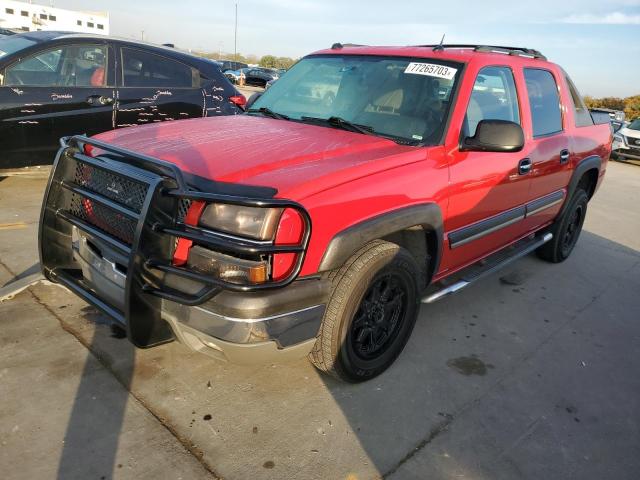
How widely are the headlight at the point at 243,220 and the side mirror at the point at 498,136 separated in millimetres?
1547

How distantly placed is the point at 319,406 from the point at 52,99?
14.8 feet

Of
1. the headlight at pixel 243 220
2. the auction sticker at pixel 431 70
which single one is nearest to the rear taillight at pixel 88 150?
the headlight at pixel 243 220

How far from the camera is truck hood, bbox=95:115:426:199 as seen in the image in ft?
7.62

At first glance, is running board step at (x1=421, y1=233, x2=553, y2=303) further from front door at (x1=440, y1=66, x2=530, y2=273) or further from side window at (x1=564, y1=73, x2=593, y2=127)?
side window at (x1=564, y1=73, x2=593, y2=127)

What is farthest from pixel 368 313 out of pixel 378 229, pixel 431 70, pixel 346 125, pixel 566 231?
pixel 566 231

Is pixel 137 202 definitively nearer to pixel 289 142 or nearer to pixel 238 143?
pixel 238 143

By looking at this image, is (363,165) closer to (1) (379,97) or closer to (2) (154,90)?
(1) (379,97)

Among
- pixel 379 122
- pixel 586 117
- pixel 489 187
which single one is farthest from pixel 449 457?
pixel 586 117

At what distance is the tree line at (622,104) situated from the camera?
24359mm

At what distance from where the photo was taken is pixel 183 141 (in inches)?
108

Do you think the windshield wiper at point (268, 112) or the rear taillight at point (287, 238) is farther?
the windshield wiper at point (268, 112)

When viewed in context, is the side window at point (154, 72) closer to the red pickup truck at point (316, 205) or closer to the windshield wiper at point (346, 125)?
the red pickup truck at point (316, 205)

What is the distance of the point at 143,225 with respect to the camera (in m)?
2.12

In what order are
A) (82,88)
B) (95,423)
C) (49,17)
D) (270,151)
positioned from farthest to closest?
(49,17)
(82,88)
(270,151)
(95,423)
